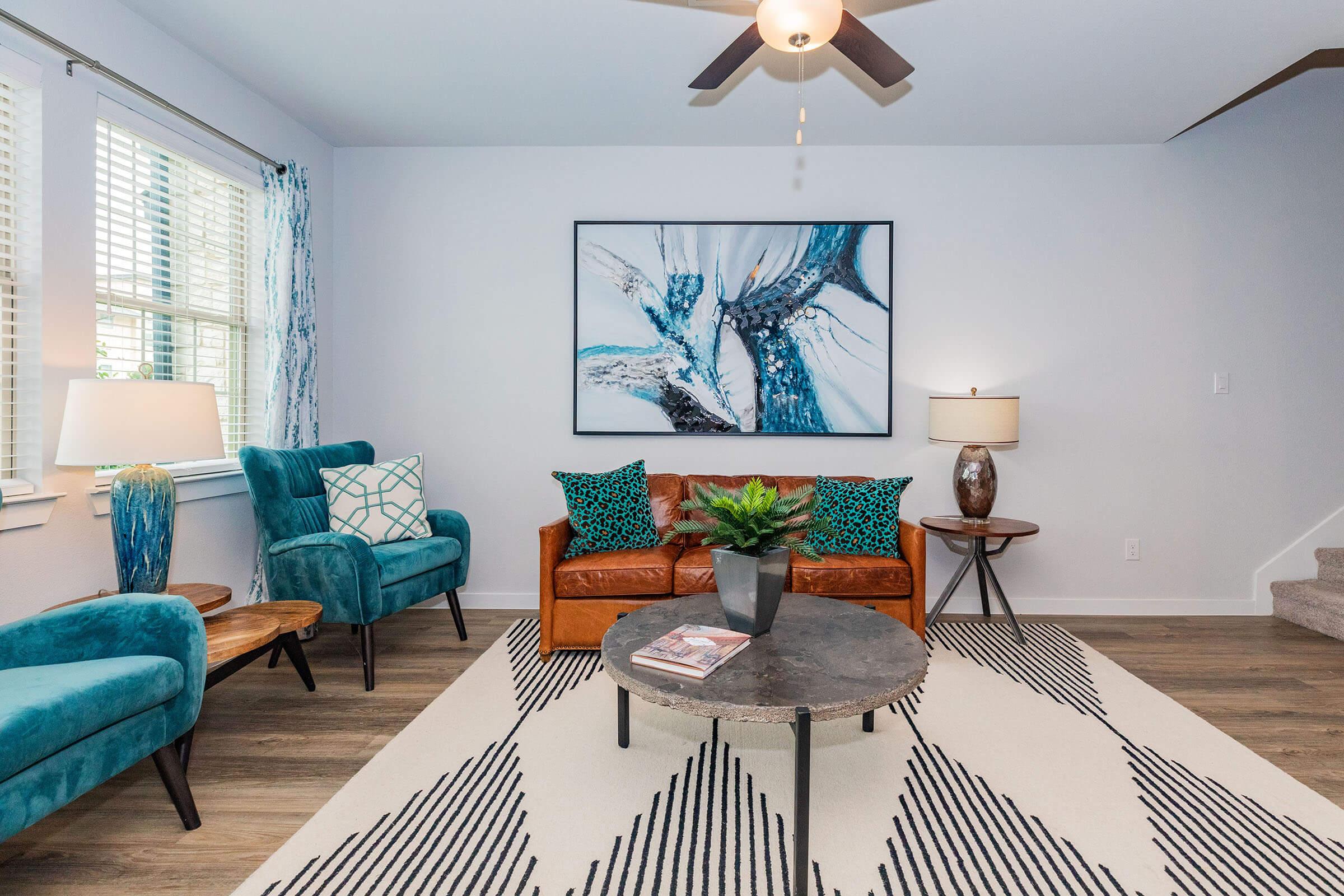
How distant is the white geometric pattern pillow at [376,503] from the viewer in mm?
3293

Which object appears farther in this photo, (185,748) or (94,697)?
(185,748)

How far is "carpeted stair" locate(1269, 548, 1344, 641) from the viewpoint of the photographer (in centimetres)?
360

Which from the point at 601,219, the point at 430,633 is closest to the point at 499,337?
the point at 601,219

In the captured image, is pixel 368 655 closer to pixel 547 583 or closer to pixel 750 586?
pixel 547 583

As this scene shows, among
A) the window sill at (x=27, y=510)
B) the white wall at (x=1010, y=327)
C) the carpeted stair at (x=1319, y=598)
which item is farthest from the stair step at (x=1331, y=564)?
the window sill at (x=27, y=510)

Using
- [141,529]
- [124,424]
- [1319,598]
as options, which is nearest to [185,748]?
[141,529]

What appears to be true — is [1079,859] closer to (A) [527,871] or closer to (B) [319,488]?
(A) [527,871]

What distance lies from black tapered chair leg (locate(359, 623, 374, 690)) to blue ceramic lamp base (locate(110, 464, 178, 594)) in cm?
78

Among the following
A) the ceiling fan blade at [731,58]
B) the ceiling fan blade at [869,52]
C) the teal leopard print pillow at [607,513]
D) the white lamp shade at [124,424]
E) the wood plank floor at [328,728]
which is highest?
the ceiling fan blade at [731,58]

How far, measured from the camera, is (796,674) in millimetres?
1884

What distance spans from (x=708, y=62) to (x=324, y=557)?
2816 mm

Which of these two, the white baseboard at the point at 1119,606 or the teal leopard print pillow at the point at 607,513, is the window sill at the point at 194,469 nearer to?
the white baseboard at the point at 1119,606

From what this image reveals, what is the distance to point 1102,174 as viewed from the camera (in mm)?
4012

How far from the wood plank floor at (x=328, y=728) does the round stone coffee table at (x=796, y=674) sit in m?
1.04
